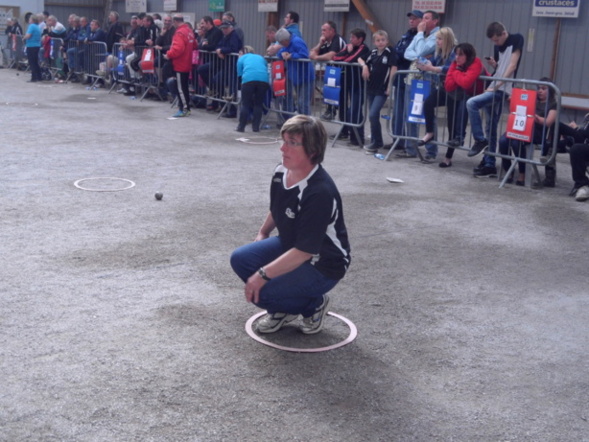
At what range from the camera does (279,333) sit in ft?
15.6

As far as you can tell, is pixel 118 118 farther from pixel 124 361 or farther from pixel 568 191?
pixel 124 361

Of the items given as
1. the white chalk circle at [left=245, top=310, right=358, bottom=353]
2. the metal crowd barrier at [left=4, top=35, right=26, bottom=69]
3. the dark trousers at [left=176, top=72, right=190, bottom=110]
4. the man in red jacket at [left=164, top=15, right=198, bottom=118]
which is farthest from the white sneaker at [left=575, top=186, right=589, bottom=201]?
the metal crowd barrier at [left=4, top=35, right=26, bottom=69]

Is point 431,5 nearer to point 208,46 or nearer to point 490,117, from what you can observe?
point 208,46

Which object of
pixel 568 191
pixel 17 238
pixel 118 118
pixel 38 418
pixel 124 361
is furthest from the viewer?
pixel 118 118

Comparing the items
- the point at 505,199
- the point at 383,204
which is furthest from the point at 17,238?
the point at 505,199

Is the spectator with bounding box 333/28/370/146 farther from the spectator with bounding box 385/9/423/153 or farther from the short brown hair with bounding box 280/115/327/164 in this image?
the short brown hair with bounding box 280/115/327/164

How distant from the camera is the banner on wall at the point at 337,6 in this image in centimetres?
1933

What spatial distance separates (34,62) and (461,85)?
16.3 m

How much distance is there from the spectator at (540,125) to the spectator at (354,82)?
3.05m

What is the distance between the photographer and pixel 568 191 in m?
9.45

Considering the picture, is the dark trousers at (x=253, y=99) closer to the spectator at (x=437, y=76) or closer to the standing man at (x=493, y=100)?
the spectator at (x=437, y=76)

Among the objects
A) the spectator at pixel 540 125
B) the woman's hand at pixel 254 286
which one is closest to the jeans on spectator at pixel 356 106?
the spectator at pixel 540 125

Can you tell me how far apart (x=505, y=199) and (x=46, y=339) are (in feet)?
19.8

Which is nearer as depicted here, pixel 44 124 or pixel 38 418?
pixel 38 418
